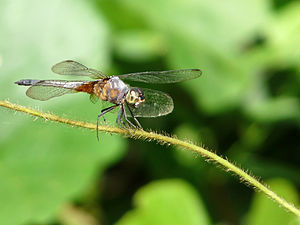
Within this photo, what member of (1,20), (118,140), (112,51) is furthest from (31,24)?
(118,140)

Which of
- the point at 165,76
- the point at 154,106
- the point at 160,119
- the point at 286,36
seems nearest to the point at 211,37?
the point at 286,36

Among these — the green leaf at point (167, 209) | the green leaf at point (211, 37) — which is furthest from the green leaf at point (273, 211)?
the green leaf at point (211, 37)

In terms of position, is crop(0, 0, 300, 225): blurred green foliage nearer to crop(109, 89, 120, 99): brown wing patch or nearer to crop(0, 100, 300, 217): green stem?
crop(109, 89, 120, 99): brown wing patch

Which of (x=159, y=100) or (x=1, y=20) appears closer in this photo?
(x=159, y=100)

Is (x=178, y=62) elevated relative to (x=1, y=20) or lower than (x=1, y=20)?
lower

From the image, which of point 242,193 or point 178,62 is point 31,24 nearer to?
point 178,62

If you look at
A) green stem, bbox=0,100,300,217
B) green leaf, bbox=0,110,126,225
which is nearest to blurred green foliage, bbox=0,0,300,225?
Result: green leaf, bbox=0,110,126,225

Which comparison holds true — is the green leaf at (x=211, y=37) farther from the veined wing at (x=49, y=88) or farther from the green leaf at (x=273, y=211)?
the veined wing at (x=49, y=88)

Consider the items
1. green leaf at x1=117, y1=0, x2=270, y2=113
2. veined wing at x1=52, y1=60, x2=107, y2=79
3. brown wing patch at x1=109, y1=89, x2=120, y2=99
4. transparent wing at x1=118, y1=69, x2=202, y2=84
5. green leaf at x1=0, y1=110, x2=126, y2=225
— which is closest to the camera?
veined wing at x1=52, y1=60, x2=107, y2=79
